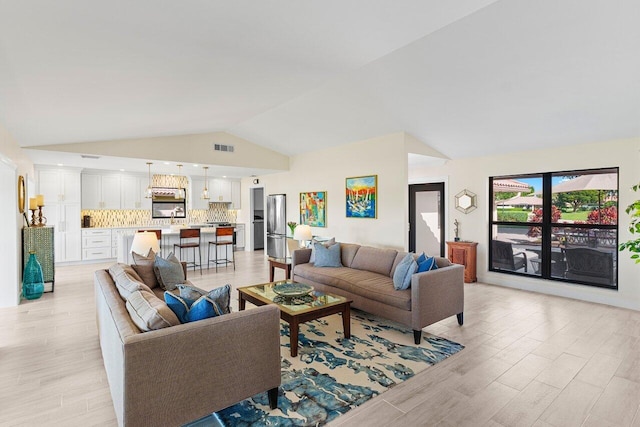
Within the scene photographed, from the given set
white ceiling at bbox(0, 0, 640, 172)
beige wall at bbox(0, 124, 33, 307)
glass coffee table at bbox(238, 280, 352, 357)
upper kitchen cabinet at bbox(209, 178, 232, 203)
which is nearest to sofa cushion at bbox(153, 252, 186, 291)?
glass coffee table at bbox(238, 280, 352, 357)

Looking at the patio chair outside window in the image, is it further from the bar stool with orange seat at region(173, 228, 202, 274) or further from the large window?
the bar stool with orange seat at region(173, 228, 202, 274)

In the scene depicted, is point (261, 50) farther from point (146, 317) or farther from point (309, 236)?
point (309, 236)

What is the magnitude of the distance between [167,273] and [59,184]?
6113 mm

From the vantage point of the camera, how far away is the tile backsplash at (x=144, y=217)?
8.72 m

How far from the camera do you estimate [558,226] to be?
5301 mm

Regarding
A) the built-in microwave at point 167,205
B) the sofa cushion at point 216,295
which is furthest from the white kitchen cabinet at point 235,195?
the sofa cushion at point 216,295

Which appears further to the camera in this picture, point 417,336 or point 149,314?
point 417,336

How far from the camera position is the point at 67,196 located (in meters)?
7.86

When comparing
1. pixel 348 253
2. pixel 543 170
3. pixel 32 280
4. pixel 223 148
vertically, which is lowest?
pixel 32 280

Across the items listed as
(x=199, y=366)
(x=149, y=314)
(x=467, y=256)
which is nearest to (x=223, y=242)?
(x=467, y=256)

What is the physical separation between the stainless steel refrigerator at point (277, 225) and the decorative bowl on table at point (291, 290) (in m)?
4.75

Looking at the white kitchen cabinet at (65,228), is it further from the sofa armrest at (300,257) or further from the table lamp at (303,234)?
the sofa armrest at (300,257)

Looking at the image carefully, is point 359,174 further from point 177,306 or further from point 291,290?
point 177,306

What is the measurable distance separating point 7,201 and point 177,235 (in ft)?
9.35
